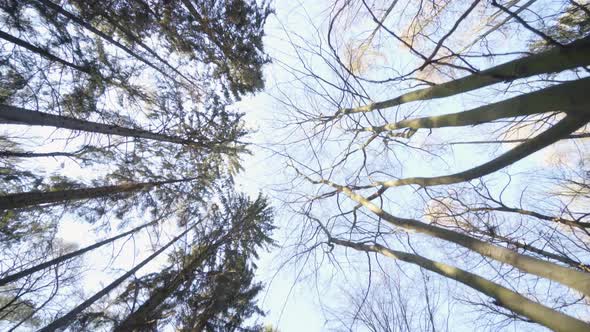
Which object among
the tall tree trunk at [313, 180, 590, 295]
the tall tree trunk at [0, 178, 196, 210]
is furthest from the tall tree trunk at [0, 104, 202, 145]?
the tall tree trunk at [313, 180, 590, 295]

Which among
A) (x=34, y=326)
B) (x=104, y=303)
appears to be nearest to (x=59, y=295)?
(x=104, y=303)

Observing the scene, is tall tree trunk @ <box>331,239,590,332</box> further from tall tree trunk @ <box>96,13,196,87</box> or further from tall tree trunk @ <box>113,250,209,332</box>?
tall tree trunk @ <box>96,13,196,87</box>

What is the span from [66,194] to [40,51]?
288 cm

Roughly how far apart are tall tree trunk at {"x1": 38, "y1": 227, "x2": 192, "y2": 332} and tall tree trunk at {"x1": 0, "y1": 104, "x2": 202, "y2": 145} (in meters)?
3.10

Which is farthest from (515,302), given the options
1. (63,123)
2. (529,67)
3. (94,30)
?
(94,30)

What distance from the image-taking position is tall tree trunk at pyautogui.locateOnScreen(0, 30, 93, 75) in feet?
15.4

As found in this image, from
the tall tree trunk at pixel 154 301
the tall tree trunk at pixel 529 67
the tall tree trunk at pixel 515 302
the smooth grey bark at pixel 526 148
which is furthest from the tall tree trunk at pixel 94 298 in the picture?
the tall tree trunk at pixel 529 67

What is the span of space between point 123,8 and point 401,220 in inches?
265

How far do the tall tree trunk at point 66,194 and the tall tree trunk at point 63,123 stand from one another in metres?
1.48

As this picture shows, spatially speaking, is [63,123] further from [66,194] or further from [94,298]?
[94,298]

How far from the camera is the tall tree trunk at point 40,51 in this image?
471cm

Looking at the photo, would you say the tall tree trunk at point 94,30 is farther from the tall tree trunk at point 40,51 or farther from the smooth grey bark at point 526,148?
the smooth grey bark at point 526,148

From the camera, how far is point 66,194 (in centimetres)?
585

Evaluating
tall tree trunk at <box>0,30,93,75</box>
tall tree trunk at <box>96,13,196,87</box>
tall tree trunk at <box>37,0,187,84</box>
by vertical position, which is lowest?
tall tree trunk at <box>0,30,93,75</box>
